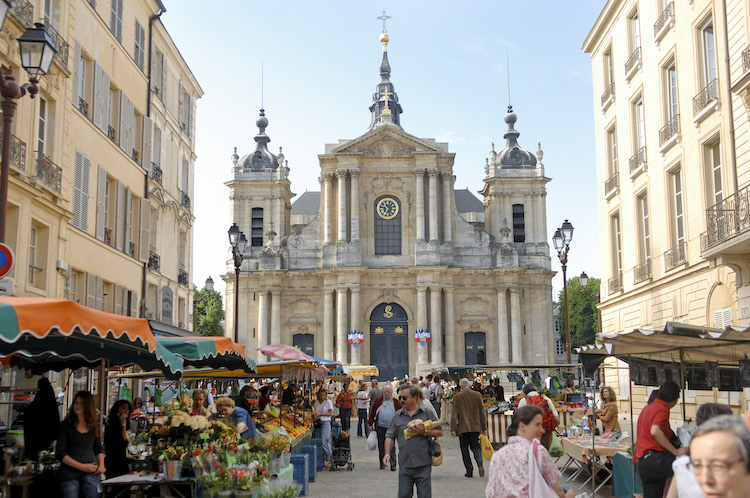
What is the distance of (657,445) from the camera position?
7.51 meters

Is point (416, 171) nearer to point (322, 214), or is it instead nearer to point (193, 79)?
point (322, 214)

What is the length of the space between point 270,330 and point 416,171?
13.0 meters

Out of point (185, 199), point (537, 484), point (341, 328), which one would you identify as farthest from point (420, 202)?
point (537, 484)

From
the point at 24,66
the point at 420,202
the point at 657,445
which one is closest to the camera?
the point at 657,445

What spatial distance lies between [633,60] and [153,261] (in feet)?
50.0

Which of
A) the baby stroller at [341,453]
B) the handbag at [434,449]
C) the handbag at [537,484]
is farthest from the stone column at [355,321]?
the handbag at [537,484]

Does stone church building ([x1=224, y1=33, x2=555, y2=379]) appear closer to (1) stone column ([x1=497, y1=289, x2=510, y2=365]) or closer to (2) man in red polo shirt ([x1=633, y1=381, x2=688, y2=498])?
(1) stone column ([x1=497, y1=289, x2=510, y2=365])

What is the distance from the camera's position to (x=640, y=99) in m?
21.9

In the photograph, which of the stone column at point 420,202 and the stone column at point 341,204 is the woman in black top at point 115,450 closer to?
the stone column at point 341,204

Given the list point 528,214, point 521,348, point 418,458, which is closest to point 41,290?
point 418,458

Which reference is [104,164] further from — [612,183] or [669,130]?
[612,183]

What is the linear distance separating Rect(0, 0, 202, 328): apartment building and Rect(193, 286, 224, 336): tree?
2165 inches

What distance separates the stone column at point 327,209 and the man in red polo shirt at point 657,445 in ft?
132

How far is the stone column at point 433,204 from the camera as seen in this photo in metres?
47.0
